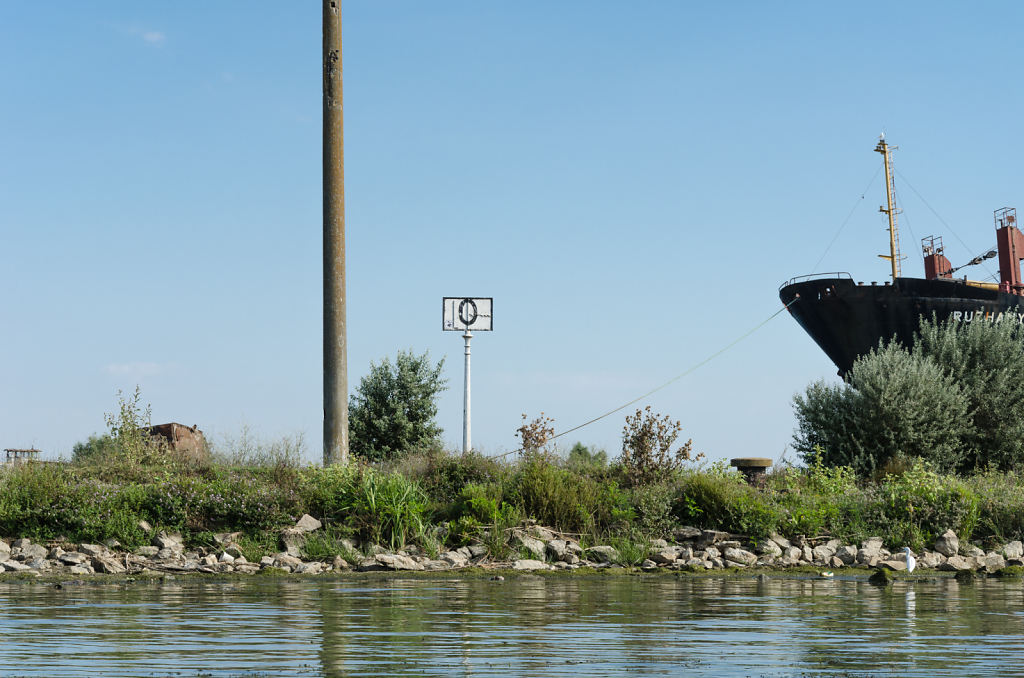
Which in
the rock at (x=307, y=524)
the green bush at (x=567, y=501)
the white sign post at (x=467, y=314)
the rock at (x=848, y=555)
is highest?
the white sign post at (x=467, y=314)

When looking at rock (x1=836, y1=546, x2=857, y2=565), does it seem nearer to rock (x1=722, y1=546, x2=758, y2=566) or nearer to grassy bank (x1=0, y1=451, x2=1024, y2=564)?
grassy bank (x1=0, y1=451, x2=1024, y2=564)

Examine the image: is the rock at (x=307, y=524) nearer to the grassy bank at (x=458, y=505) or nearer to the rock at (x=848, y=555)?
the grassy bank at (x=458, y=505)

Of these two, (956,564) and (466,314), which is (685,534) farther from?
(466,314)

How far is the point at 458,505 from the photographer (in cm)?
1404

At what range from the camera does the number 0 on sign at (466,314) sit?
23.8 metres

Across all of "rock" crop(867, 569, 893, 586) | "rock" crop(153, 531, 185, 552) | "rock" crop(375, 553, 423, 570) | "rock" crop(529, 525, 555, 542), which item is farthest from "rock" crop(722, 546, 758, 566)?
"rock" crop(153, 531, 185, 552)

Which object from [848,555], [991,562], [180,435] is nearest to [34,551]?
[180,435]

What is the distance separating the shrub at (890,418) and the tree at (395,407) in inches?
447

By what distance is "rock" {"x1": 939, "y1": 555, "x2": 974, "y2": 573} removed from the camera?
12922 mm

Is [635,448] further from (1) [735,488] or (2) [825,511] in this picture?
(2) [825,511]

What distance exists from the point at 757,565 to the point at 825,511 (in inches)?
89.6

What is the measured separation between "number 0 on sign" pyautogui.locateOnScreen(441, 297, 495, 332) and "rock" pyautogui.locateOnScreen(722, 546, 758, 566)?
11554mm

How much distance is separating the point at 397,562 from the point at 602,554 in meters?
2.69

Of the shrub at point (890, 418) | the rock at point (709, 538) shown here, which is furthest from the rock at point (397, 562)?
the shrub at point (890, 418)
